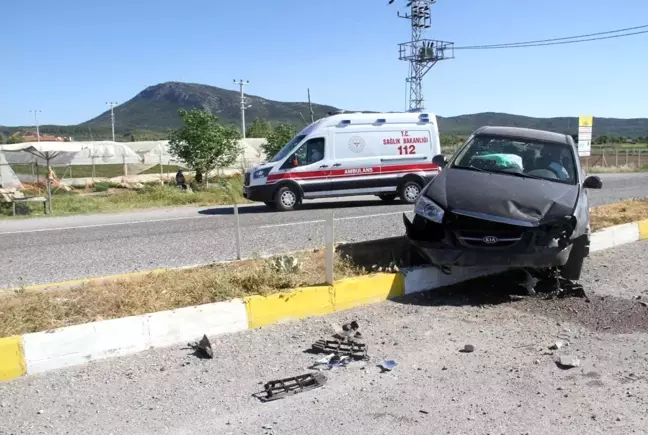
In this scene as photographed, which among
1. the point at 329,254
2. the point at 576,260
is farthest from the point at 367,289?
the point at 576,260

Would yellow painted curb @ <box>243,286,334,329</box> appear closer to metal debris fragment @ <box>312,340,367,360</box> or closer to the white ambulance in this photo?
metal debris fragment @ <box>312,340,367,360</box>

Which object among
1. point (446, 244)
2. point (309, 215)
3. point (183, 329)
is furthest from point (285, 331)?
point (309, 215)

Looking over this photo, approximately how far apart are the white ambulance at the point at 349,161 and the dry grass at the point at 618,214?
17.5ft

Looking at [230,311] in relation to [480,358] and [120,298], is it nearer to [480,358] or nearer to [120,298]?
[120,298]

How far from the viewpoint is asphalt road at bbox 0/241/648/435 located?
3.64 meters

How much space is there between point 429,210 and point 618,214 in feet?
20.3

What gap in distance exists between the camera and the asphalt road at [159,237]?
8664mm

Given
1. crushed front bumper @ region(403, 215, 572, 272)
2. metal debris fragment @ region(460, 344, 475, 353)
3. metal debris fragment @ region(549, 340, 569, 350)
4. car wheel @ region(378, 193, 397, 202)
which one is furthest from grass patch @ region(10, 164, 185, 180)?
metal debris fragment @ region(549, 340, 569, 350)

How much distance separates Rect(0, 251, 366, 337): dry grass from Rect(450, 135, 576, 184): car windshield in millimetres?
2253

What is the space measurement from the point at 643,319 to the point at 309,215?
32.9 feet

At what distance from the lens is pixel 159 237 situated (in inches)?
457

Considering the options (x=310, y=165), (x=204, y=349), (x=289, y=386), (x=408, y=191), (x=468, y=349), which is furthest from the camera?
(x=408, y=191)

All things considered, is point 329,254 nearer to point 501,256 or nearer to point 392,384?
point 501,256

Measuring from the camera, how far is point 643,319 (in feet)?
18.5
